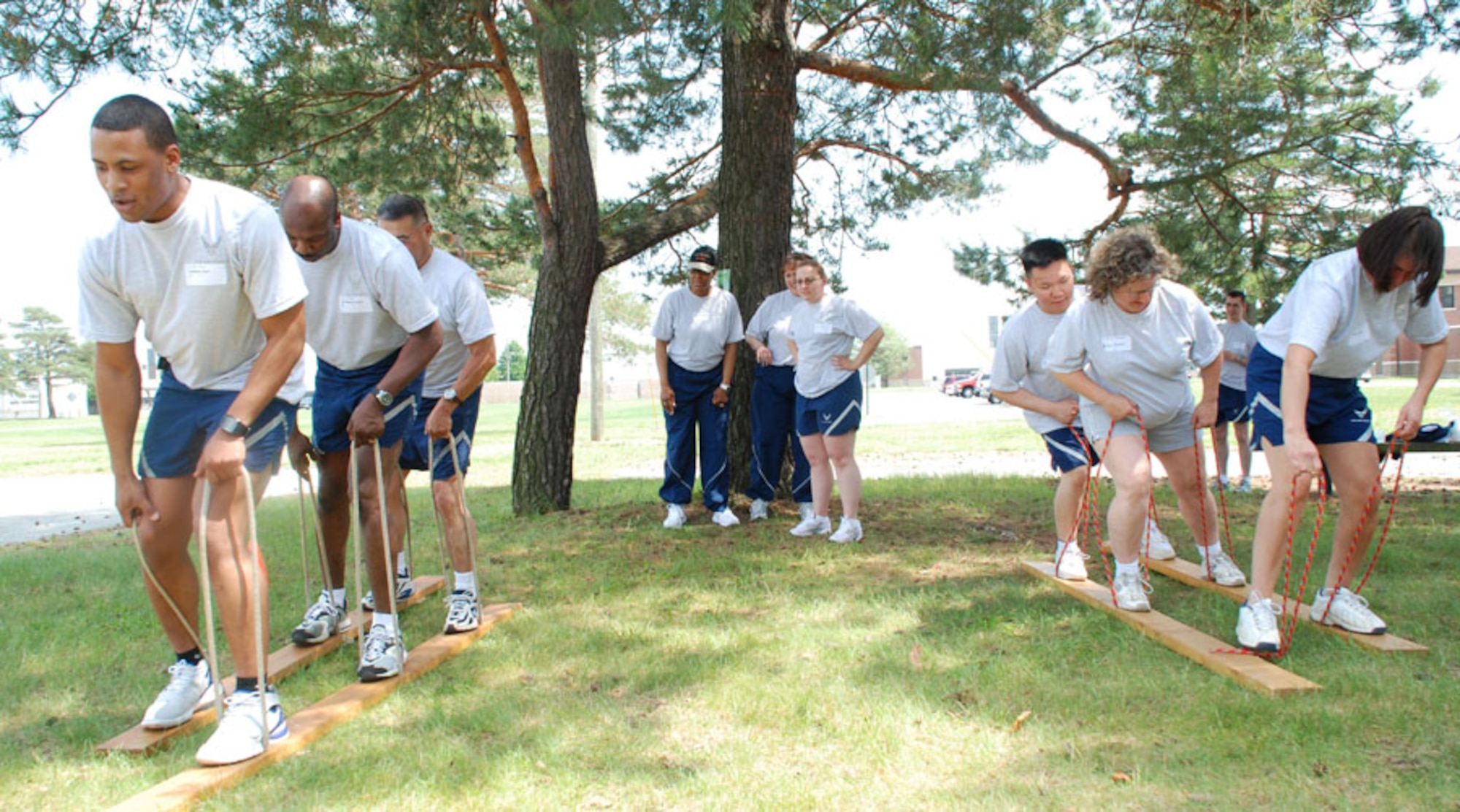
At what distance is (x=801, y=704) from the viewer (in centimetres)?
351

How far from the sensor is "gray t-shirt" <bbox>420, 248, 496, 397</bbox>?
4609 mm

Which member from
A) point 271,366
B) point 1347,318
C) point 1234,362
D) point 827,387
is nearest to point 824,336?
point 827,387

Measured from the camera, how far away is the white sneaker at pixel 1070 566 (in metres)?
5.22

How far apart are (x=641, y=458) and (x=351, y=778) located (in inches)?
521

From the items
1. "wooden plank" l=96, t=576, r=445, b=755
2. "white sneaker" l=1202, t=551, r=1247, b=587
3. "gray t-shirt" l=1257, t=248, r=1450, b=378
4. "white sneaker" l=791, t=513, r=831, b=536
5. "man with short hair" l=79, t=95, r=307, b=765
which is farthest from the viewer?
"white sneaker" l=791, t=513, r=831, b=536

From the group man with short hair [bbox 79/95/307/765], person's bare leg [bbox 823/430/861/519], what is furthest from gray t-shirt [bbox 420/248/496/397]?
person's bare leg [bbox 823/430/861/519]

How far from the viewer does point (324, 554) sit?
4.59 m

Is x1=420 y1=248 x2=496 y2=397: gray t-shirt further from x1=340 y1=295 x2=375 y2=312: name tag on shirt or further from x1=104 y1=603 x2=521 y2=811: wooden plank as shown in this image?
x1=104 y1=603 x2=521 y2=811: wooden plank

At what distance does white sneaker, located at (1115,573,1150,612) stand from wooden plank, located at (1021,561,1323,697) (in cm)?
4

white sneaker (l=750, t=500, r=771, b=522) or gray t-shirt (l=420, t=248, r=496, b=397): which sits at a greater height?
gray t-shirt (l=420, t=248, r=496, b=397)

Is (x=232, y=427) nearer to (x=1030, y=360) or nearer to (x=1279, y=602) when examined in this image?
(x=1030, y=360)

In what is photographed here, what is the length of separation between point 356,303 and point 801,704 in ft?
7.53

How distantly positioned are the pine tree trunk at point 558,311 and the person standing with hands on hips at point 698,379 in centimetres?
117

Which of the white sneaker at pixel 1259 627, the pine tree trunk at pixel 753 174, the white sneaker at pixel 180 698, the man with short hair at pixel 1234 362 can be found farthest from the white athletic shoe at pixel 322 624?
the man with short hair at pixel 1234 362
